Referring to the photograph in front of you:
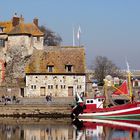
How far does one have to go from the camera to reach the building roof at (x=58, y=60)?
9381 centimetres

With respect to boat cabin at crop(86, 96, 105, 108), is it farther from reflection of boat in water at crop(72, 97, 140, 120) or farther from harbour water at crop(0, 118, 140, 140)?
harbour water at crop(0, 118, 140, 140)

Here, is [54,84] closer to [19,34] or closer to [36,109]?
[19,34]

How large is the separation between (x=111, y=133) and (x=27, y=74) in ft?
110

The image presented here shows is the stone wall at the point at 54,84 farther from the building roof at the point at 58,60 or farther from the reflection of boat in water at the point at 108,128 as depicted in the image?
the reflection of boat in water at the point at 108,128

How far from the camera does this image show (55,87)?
94.1m

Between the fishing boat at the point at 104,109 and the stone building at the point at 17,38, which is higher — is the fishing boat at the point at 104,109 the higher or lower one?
the lower one

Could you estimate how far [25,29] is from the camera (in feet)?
324

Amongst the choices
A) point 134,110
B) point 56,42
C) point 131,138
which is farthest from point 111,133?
point 56,42

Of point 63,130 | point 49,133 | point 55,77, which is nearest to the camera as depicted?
point 49,133

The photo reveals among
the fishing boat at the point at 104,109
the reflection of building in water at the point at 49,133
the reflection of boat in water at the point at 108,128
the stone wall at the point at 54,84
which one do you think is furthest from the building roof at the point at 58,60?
the reflection of building in water at the point at 49,133

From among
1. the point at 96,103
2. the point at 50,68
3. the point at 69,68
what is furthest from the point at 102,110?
the point at 50,68

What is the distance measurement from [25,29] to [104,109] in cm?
2591

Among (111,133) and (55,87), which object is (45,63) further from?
(111,133)

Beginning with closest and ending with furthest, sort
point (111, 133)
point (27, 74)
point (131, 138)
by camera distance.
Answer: point (131, 138), point (111, 133), point (27, 74)
